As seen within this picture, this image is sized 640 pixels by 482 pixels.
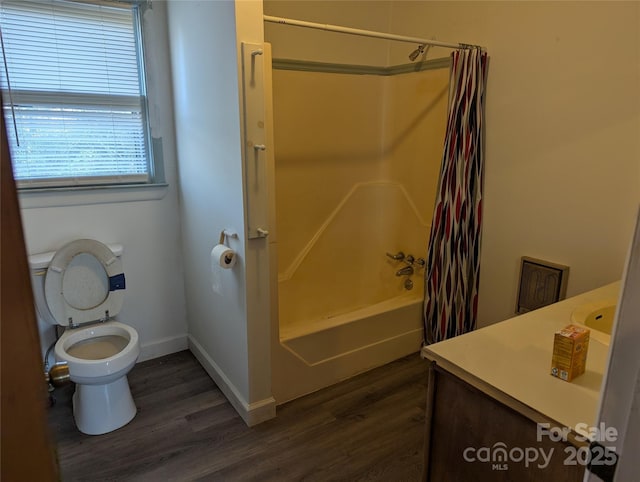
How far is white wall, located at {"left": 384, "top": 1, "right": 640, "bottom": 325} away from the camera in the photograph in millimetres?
1822

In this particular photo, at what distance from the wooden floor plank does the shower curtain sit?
49 cm

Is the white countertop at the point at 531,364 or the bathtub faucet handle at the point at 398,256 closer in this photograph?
the white countertop at the point at 531,364

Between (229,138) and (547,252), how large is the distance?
170 centimetres

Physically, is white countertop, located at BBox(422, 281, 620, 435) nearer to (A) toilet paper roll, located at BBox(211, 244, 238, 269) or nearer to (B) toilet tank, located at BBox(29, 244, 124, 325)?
(A) toilet paper roll, located at BBox(211, 244, 238, 269)

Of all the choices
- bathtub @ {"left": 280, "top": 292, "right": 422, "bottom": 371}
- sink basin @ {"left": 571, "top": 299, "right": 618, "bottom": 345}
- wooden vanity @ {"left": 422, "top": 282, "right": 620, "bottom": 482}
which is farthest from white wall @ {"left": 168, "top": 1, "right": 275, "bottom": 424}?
sink basin @ {"left": 571, "top": 299, "right": 618, "bottom": 345}

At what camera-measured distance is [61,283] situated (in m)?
2.20

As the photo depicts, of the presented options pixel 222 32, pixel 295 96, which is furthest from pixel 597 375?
pixel 295 96

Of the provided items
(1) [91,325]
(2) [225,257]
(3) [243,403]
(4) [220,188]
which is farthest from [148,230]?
(3) [243,403]

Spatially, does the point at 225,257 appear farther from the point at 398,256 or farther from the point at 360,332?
the point at 398,256

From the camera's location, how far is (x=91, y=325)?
7.65ft

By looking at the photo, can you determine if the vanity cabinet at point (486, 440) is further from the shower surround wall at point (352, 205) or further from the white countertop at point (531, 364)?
the shower surround wall at point (352, 205)

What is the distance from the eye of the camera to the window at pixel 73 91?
212 cm

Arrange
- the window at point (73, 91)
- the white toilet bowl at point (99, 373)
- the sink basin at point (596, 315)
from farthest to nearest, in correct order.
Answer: the window at point (73, 91)
the white toilet bowl at point (99, 373)
the sink basin at point (596, 315)

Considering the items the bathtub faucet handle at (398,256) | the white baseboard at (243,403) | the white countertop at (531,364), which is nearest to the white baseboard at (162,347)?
the white baseboard at (243,403)
